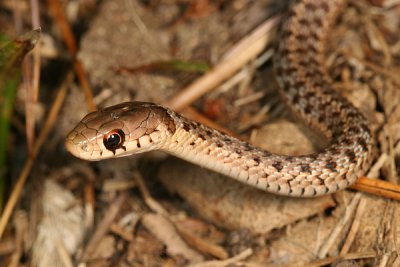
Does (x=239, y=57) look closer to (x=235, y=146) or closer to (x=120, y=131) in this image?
(x=235, y=146)

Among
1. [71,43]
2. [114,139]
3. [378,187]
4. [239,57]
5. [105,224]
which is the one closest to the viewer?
[114,139]

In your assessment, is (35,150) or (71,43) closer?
(35,150)

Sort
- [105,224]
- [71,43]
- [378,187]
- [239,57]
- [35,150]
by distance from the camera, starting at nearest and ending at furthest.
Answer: [378,187] → [105,224] → [35,150] → [239,57] → [71,43]

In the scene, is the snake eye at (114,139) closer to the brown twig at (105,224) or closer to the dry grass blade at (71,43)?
the brown twig at (105,224)

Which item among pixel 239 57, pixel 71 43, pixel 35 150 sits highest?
pixel 71 43

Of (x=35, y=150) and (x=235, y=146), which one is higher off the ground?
(x=35, y=150)

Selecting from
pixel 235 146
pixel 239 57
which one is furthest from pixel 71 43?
pixel 235 146

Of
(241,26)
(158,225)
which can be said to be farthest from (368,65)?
(158,225)
